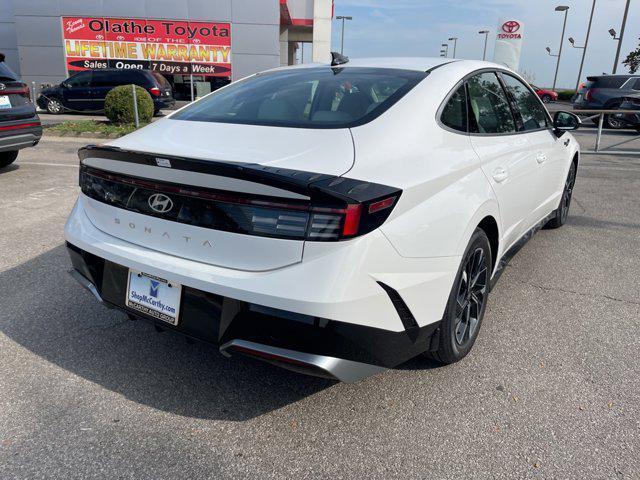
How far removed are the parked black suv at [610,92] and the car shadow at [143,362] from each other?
1757cm

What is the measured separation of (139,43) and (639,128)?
20074 mm

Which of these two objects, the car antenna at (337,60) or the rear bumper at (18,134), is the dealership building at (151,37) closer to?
the rear bumper at (18,134)

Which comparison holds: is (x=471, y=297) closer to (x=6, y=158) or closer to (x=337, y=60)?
(x=337, y=60)

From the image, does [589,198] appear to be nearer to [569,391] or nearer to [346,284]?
[569,391]

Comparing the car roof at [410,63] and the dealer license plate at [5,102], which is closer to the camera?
the car roof at [410,63]

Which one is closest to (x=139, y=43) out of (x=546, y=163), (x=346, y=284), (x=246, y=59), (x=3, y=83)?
(x=246, y=59)

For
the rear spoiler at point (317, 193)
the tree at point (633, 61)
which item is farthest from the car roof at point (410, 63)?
the tree at point (633, 61)

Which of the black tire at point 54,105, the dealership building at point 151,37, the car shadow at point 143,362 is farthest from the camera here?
the dealership building at point 151,37

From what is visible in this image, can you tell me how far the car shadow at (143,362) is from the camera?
2.56 metres

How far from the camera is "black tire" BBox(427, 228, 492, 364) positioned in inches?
103

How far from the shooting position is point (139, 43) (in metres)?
23.7

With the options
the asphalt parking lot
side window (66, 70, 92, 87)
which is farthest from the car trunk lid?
side window (66, 70, 92, 87)

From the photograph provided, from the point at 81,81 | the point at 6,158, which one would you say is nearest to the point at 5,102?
the point at 6,158

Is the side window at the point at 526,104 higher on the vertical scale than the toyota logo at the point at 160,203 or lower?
higher
